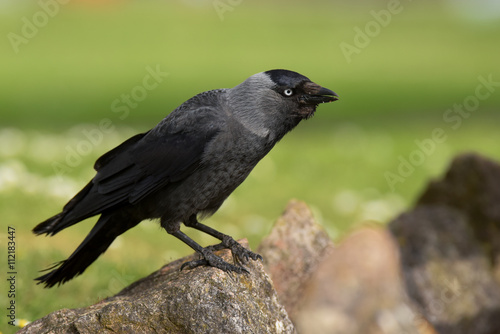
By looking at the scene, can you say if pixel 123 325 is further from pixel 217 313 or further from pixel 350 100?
pixel 350 100

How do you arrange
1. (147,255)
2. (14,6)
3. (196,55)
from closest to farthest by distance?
(147,255), (196,55), (14,6)

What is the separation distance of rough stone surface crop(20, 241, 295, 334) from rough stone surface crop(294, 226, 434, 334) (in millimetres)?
803

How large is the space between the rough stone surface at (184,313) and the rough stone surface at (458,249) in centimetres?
207

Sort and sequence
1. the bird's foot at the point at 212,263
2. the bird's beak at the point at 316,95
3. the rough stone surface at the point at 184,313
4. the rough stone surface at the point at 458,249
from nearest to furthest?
the rough stone surface at the point at 184,313, the bird's foot at the point at 212,263, the bird's beak at the point at 316,95, the rough stone surface at the point at 458,249

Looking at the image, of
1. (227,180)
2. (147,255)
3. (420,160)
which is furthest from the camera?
(420,160)

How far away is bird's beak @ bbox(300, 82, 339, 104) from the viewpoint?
3860 mm

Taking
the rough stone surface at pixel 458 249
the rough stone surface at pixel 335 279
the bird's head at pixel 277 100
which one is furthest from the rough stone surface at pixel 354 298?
the bird's head at pixel 277 100

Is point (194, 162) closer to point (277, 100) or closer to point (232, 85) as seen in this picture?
point (277, 100)

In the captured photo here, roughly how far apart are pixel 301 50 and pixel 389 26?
642 centimetres

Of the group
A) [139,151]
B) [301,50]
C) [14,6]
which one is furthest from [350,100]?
[14,6]

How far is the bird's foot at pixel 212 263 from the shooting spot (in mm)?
3684

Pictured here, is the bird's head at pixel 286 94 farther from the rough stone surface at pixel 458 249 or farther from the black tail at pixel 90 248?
the rough stone surface at pixel 458 249

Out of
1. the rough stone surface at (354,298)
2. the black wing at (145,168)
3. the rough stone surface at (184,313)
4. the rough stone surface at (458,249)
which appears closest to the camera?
the rough stone surface at (184,313)

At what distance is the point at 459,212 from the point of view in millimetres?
5852
